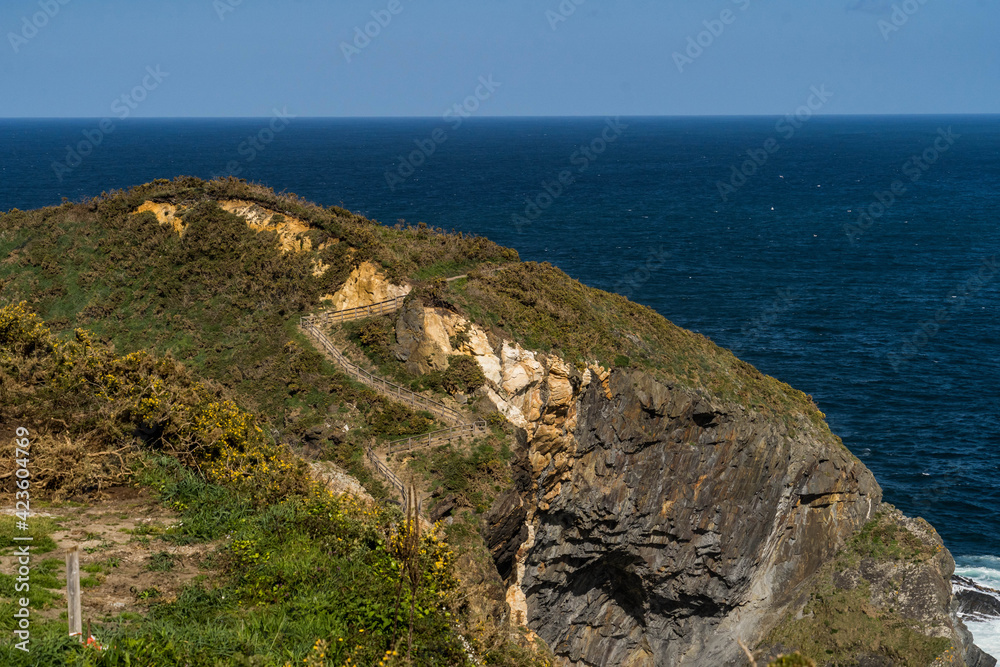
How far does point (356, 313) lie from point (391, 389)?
641 centimetres

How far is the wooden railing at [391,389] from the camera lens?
31453mm

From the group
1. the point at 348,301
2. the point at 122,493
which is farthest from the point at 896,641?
the point at 122,493

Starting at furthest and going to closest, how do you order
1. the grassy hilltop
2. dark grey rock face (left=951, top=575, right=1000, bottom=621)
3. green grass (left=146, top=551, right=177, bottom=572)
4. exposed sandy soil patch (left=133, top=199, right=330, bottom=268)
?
dark grey rock face (left=951, top=575, right=1000, bottom=621) → exposed sandy soil patch (left=133, top=199, right=330, bottom=268) → green grass (left=146, top=551, right=177, bottom=572) → the grassy hilltop

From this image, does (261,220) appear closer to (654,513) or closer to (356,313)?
(356,313)

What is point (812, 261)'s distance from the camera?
100500 mm

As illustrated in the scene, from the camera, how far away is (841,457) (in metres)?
39.8

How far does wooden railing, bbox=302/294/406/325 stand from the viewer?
37.0 m

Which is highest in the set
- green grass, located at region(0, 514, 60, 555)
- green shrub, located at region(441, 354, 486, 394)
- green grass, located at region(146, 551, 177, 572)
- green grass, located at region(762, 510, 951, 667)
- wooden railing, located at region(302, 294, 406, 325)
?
green grass, located at region(0, 514, 60, 555)

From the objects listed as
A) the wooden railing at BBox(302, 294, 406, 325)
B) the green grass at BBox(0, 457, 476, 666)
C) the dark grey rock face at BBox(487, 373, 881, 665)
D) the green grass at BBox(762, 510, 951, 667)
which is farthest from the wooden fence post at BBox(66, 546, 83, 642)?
the green grass at BBox(762, 510, 951, 667)

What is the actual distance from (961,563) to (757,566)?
63.5ft

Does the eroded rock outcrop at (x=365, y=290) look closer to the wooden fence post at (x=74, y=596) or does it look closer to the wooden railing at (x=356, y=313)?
the wooden railing at (x=356, y=313)

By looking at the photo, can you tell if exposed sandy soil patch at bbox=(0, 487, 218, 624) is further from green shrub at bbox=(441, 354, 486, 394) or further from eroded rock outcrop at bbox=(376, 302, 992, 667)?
green shrub at bbox=(441, 354, 486, 394)

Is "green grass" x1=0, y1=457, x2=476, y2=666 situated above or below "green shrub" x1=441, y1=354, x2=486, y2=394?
above

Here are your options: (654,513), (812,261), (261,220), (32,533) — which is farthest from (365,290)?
(812,261)
